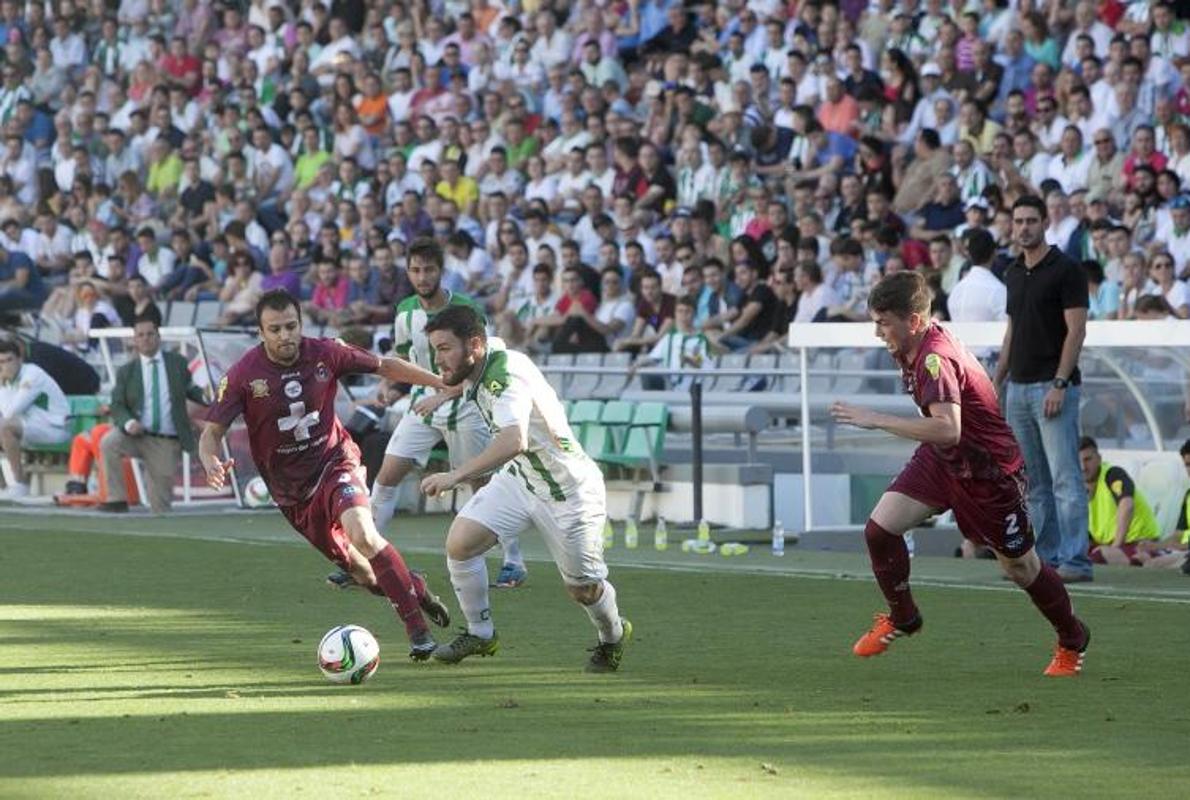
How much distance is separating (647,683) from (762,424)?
348 inches

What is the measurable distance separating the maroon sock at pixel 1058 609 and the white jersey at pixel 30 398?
14.3 meters

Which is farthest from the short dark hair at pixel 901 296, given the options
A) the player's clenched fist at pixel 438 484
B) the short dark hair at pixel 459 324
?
the player's clenched fist at pixel 438 484

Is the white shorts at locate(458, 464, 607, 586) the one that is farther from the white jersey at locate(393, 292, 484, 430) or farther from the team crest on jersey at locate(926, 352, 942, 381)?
the white jersey at locate(393, 292, 484, 430)

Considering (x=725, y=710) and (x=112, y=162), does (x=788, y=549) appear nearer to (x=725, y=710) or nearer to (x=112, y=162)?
(x=725, y=710)

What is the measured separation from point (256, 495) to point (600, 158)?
5505 millimetres

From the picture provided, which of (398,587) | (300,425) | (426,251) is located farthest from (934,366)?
(426,251)

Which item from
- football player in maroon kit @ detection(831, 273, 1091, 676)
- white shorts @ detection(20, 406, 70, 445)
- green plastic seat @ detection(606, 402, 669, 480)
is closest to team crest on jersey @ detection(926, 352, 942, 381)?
football player in maroon kit @ detection(831, 273, 1091, 676)

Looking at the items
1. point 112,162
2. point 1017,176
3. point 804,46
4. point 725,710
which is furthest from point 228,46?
point 725,710

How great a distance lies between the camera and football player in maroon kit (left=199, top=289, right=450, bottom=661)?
10.6m

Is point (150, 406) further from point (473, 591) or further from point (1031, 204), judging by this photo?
point (473, 591)

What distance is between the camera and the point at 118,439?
66.7 ft

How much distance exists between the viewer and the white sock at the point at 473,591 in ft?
33.0

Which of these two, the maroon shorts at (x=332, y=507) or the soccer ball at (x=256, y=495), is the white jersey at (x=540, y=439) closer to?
the maroon shorts at (x=332, y=507)

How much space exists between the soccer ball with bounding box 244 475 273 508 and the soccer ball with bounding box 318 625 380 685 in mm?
11533
